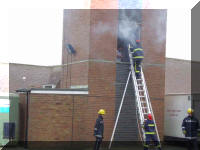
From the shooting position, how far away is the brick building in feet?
41.5

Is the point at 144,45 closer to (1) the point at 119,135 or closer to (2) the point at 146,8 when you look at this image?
(2) the point at 146,8

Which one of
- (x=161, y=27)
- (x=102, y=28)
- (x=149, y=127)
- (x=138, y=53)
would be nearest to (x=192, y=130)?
(x=149, y=127)

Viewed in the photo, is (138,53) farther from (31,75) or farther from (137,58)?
(31,75)

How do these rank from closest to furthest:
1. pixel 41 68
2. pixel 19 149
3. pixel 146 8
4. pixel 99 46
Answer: pixel 19 149
pixel 99 46
pixel 146 8
pixel 41 68

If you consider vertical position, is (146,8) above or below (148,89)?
above

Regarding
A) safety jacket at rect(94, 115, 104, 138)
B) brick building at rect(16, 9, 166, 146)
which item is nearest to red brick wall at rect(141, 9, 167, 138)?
brick building at rect(16, 9, 166, 146)

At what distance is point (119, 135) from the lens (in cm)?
1327

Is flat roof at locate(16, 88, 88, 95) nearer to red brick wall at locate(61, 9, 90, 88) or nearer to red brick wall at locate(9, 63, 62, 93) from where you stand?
red brick wall at locate(61, 9, 90, 88)

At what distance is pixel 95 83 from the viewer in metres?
13.0

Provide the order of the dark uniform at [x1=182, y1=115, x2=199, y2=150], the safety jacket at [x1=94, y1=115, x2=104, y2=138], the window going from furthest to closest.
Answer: the window
the dark uniform at [x1=182, y1=115, x2=199, y2=150]
the safety jacket at [x1=94, y1=115, x2=104, y2=138]

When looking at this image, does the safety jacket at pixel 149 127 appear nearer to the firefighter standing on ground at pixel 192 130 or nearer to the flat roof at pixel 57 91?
the firefighter standing on ground at pixel 192 130

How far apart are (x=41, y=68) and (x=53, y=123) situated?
14047 millimetres

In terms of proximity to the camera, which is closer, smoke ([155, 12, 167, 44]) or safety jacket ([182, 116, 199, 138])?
safety jacket ([182, 116, 199, 138])

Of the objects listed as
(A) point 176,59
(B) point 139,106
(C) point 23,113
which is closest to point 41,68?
(A) point 176,59
